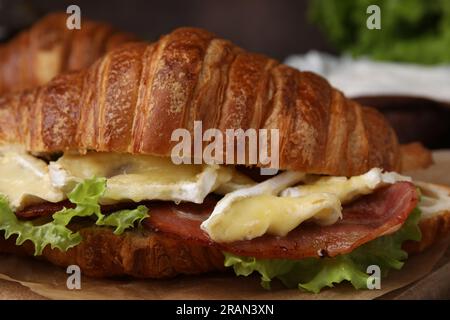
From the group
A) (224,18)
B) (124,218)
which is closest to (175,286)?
(124,218)

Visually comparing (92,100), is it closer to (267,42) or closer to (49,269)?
(49,269)

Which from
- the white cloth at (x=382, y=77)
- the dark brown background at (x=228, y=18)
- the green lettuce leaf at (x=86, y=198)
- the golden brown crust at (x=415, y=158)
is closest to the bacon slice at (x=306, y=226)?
the green lettuce leaf at (x=86, y=198)

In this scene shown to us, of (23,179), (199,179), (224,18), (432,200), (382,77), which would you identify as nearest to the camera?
(199,179)

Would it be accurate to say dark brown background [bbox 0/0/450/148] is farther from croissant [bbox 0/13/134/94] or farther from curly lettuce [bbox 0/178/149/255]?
curly lettuce [bbox 0/178/149/255]

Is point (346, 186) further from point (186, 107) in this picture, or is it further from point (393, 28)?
point (393, 28)

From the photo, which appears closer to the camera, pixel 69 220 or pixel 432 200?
pixel 69 220

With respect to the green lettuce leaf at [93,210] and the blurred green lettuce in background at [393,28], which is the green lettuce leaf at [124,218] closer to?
the green lettuce leaf at [93,210]
